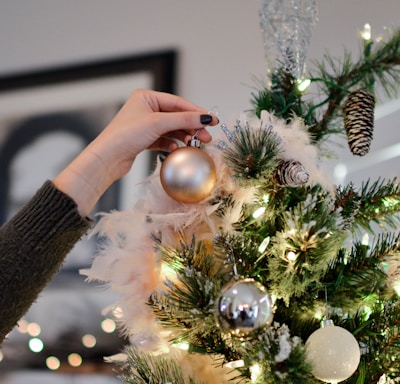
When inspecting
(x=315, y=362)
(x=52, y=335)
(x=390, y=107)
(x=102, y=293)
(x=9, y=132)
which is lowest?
(x=52, y=335)

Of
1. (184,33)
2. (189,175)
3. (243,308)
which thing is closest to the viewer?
(243,308)

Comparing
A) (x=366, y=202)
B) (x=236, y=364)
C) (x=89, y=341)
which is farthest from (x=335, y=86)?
(x=89, y=341)

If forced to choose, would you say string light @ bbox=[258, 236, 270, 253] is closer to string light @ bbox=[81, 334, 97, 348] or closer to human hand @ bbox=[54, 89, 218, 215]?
human hand @ bbox=[54, 89, 218, 215]

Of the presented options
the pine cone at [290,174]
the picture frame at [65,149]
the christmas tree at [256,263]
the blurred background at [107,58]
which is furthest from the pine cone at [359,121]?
the picture frame at [65,149]

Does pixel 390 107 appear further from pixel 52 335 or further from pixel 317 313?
pixel 52 335

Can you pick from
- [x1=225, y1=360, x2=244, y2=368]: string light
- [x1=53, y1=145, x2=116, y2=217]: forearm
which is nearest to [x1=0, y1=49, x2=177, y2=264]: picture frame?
[x1=53, y1=145, x2=116, y2=217]: forearm

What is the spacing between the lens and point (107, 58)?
141 centimetres

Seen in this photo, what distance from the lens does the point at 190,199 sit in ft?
1.89

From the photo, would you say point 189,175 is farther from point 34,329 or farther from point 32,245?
point 34,329

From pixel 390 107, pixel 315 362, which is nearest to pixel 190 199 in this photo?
pixel 315 362

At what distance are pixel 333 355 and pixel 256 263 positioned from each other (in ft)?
0.40

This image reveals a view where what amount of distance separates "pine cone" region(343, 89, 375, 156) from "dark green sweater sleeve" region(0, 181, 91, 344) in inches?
13.5

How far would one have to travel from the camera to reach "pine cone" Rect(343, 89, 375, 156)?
2.16 ft

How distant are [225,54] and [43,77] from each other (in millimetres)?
516
